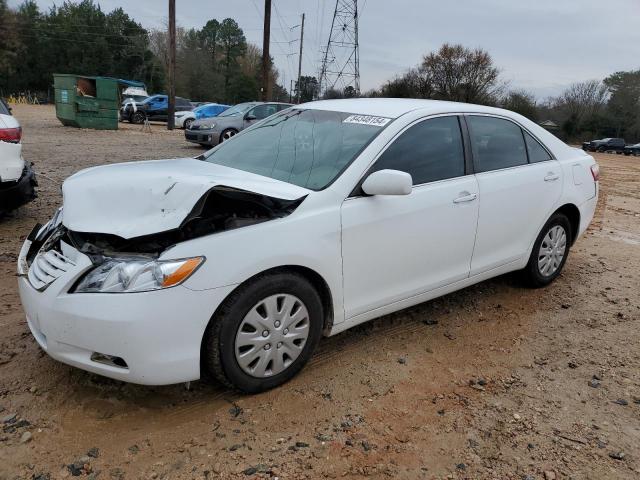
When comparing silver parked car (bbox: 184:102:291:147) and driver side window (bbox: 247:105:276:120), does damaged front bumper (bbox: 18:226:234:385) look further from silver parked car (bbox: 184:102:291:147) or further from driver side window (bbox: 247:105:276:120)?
driver side window (bbox: 247:105:276:120)

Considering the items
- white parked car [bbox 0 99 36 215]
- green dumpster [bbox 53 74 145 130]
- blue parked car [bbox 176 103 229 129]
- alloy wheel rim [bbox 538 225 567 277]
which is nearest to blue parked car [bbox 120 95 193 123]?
blue parked car [bbox 176 103 229 129]

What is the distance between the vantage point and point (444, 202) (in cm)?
344

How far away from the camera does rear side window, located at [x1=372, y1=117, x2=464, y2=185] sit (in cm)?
330

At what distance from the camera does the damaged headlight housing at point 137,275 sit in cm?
240

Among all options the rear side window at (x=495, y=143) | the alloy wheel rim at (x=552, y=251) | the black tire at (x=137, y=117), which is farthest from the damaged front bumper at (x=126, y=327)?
the black tire at (x=137, y=117)

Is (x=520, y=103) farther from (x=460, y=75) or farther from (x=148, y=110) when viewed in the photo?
(x=148, y=110)

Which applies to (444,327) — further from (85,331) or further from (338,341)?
(85,331)

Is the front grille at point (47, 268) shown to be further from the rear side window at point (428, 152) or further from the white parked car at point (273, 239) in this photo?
the rear side window at point (428, 152)

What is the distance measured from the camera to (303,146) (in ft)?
11.4

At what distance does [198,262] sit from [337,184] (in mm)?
967

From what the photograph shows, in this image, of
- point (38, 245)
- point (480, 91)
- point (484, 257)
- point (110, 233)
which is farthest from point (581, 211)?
point (480, 91)

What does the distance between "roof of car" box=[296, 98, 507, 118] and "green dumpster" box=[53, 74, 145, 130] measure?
60.8 ft

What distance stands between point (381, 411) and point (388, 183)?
1.26 meters

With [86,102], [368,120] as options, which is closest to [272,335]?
[368,120]
